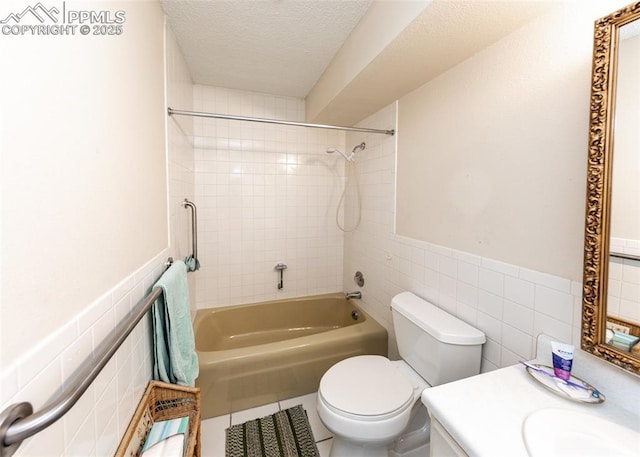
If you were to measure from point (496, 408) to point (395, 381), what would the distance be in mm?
623

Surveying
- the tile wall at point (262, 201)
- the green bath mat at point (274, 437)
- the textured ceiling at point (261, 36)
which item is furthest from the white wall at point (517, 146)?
the green bath mat at point (274, 437)

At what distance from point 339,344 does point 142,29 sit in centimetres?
203

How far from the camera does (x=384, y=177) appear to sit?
2062 millimetres

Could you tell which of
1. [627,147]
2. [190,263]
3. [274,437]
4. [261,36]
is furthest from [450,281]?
[261,36]

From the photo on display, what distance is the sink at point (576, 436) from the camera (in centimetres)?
66

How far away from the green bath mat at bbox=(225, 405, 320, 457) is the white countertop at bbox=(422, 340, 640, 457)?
1046mm

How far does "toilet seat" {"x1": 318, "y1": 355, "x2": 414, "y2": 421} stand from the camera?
1185 mm

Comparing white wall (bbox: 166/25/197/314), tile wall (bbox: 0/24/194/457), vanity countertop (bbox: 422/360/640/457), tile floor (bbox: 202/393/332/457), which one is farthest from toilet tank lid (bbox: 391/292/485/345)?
white wall (bbox: 166/25/197/314)

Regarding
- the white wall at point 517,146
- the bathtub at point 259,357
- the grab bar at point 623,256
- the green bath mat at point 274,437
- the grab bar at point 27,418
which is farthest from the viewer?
the bathtub at point 259,357

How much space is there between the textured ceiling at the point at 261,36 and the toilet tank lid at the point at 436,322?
161cm

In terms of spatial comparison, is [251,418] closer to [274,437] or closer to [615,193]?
[274,437]

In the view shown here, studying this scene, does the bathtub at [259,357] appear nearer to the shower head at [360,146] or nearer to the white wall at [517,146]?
the white wall at [517,146]

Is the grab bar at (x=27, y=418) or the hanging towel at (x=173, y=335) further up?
the grab bar at (x=27, y=418)

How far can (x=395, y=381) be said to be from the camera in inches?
53.2
